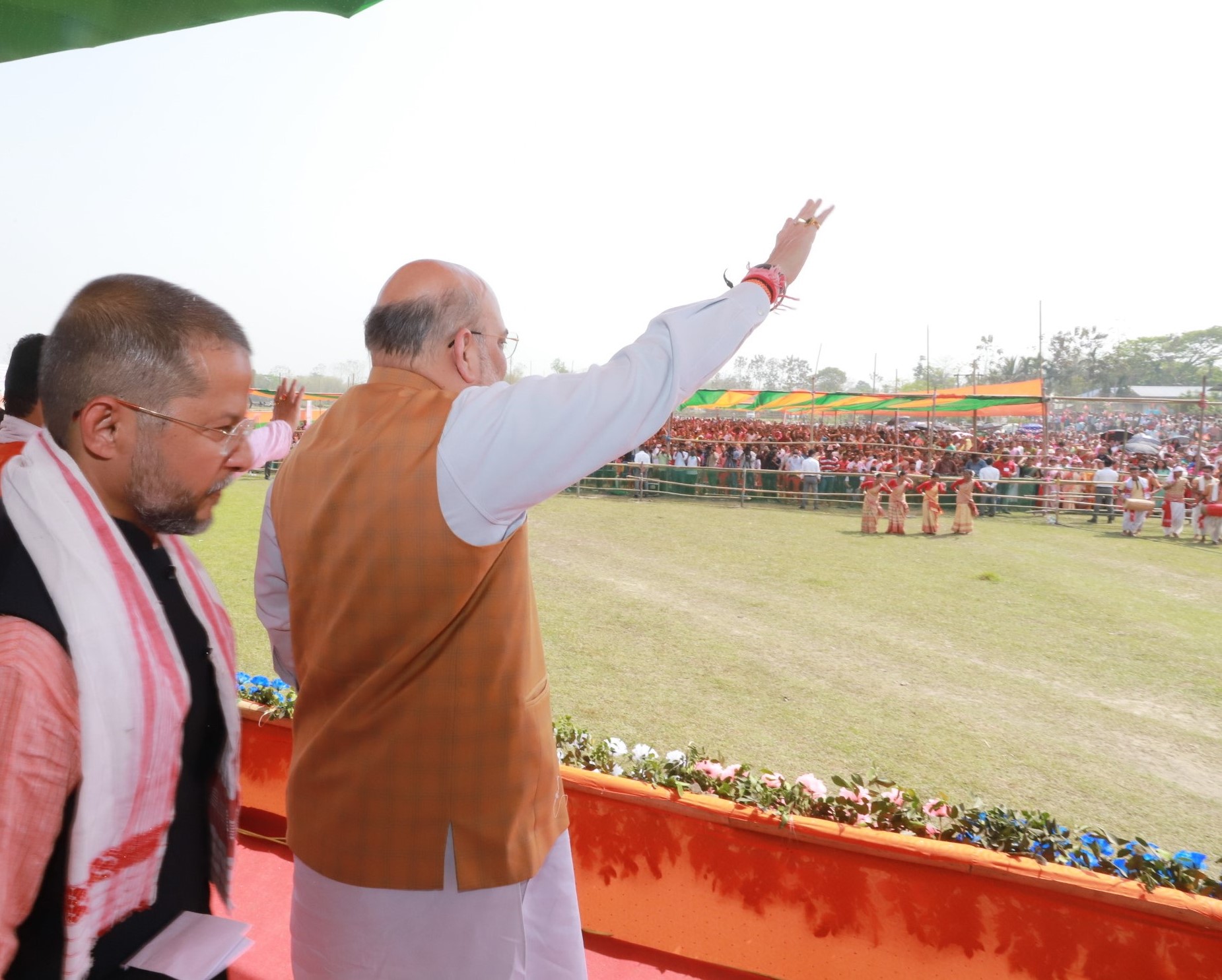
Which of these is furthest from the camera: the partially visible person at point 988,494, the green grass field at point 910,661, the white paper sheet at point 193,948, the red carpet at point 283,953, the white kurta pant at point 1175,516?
the partially visible person at point 988,494

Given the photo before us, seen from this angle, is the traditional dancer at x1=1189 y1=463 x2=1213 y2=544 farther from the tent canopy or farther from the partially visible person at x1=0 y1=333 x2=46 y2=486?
the partially visible person at x1=0 y1=333 x2=46 y2=486

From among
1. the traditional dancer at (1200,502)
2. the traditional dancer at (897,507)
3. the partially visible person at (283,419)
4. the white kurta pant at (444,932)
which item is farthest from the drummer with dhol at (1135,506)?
the white kurta pant at (444,932)

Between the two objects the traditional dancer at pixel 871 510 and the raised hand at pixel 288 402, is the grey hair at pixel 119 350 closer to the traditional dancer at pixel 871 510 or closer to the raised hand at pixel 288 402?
the raised hand at pixel 288 402

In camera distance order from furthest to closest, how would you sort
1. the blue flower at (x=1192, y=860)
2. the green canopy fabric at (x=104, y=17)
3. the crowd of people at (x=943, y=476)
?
1. the crowd of people at (x=943, y=476)
2. the blue flower at (x=1192, y=860)
3. the green canopy fabric at (x=104, y=17)

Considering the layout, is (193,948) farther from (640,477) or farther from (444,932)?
(640,477)

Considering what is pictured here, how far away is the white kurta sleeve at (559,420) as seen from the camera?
4.01 feet

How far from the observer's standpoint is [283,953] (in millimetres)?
2766

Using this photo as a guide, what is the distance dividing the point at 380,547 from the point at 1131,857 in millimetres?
2461

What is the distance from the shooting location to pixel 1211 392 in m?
65.8

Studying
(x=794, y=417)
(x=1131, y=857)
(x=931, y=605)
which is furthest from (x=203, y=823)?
(x=794, y=417)

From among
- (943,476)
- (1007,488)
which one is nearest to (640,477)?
(943,476)

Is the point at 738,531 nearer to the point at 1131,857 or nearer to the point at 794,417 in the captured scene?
the point at 1131,857

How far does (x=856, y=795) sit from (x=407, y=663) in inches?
81.7

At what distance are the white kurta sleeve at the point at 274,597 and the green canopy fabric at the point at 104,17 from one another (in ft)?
3.13
